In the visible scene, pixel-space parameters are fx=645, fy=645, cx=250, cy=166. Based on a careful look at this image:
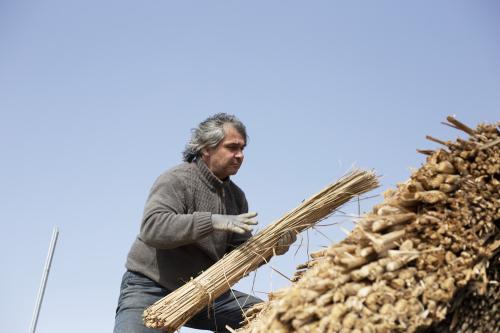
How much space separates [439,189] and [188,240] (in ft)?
4.79

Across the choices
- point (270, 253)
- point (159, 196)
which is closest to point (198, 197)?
point (159, 196)

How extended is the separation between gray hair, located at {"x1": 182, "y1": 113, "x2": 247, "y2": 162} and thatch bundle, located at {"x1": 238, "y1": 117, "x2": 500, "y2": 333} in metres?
1.62

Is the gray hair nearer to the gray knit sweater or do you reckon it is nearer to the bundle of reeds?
the gray knit sweater

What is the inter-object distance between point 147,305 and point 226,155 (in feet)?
3.12

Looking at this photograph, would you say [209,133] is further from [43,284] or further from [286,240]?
[43,284]

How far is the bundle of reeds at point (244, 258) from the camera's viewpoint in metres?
3.21

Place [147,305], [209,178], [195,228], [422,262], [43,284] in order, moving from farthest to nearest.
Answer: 1. [43,284]
2. [209,178]
3. [147,305]
4. [195,228]
5. [422,262]

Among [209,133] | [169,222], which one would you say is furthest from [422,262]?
[209,133]

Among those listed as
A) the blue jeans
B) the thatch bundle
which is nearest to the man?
the blue jeans

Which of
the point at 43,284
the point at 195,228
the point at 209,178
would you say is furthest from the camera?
the point at 43,284

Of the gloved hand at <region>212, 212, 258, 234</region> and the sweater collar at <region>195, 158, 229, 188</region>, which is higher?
the sweater collar at <region>195, 158, 229, 188</region>

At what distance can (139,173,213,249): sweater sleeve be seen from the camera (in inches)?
127

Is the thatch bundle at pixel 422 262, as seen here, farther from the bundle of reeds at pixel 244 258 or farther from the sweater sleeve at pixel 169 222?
the sweater sleeve at pixel 169 222

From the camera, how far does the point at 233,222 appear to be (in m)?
3.24
